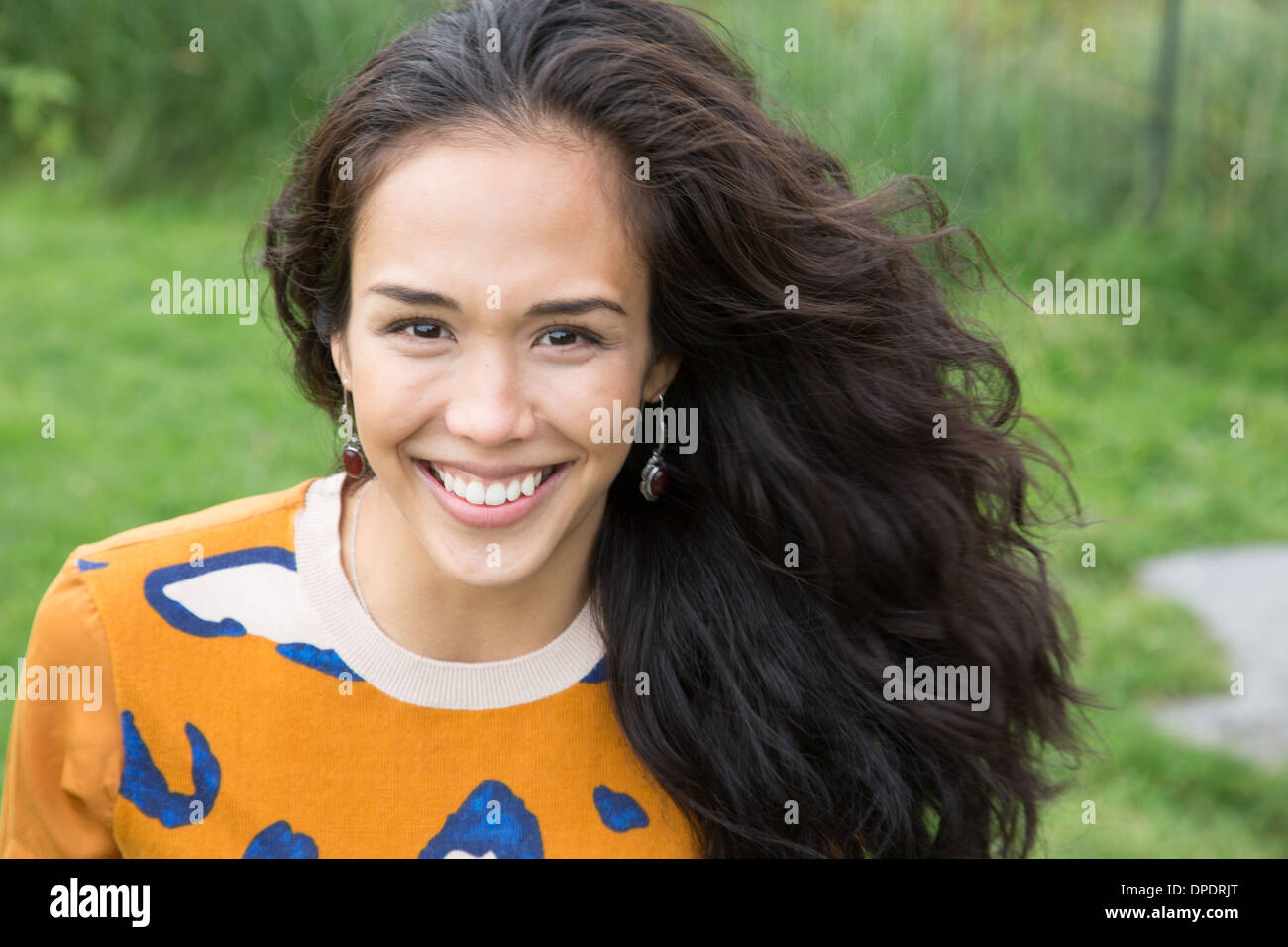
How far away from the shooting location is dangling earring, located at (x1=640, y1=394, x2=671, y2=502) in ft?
7.44

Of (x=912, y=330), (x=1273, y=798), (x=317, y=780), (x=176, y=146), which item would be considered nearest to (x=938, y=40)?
(x=176, y=146)

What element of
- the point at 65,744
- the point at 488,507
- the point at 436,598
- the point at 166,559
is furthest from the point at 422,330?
the point at 65,744

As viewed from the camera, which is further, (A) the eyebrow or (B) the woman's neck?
(B) the woman's neck

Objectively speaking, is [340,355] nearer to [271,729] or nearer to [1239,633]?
[271,729]

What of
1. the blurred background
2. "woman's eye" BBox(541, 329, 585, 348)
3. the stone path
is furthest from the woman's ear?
the stone path

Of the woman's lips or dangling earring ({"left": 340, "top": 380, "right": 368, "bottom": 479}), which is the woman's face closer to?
the woman's lips

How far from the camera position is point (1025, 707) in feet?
8.39

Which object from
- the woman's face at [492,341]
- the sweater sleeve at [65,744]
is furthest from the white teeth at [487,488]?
the sweater sleeve at [65,744]

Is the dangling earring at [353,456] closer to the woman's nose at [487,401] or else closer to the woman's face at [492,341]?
the woman's face at [492,341]

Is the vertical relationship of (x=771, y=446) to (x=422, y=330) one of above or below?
below

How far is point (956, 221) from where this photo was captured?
14.7ft

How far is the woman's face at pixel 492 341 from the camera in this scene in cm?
188

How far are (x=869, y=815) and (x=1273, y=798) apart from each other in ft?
5.48

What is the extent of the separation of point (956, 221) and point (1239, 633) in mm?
1461
